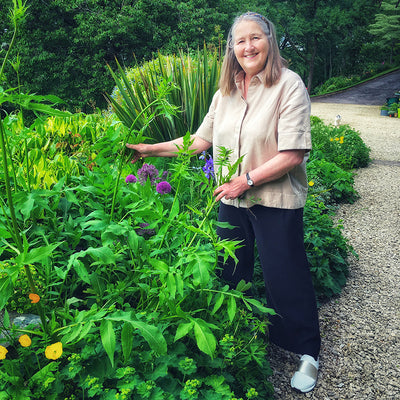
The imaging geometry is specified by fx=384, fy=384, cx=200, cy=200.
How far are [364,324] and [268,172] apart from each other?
5.39ft

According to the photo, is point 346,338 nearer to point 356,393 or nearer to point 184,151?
point 356,393

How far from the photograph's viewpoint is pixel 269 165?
6.14 ft

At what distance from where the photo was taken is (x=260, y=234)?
6.93 ft

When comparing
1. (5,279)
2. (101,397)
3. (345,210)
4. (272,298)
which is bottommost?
(345,210)

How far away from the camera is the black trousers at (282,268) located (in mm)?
2055

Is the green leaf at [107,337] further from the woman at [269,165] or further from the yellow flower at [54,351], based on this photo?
the woman at [269,165]

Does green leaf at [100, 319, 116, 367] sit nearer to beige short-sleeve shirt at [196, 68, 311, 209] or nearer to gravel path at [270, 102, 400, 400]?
beige short-sleeve shirt at [196, 68, 311, 209]

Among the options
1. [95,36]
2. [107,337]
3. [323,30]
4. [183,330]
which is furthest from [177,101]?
[323,30]

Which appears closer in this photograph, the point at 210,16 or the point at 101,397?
the point at 101,397

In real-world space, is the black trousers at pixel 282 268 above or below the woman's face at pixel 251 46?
below

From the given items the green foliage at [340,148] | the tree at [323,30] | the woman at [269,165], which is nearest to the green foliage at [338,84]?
the tree at [323,30]

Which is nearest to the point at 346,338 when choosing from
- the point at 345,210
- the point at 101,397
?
the point at 101,397

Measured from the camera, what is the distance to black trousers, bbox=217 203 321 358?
6.74 ft

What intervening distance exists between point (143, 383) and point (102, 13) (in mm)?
20631
